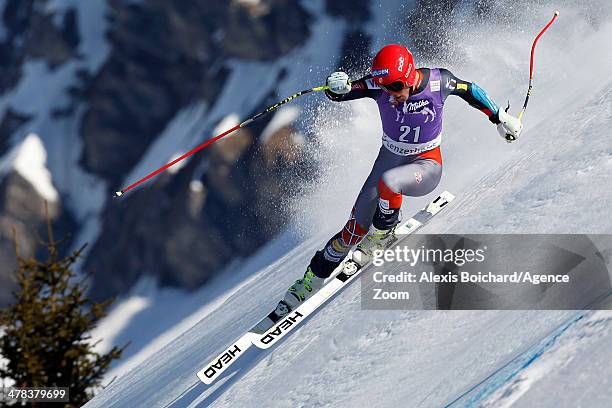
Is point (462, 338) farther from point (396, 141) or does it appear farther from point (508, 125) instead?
point (508, 125)

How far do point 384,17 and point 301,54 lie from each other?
7.76m

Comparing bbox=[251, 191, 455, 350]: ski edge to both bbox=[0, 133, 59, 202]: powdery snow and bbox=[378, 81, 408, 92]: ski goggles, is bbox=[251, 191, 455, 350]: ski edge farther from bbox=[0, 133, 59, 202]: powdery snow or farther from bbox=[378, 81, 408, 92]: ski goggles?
bbox=[0, 133, 59, 202]: powdery snow

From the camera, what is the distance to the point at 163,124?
195 ft

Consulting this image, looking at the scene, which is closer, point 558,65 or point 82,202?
point 558,65

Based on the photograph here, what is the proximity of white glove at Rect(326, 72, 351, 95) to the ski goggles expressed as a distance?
528mm

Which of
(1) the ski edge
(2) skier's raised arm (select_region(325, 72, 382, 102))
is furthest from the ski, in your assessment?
(2) skier's raised arm (select_region(325, 72, 382, 102))

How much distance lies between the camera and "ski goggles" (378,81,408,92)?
6.99m

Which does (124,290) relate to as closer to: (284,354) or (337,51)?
(337,51)

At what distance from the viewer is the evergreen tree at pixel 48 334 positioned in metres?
14.4

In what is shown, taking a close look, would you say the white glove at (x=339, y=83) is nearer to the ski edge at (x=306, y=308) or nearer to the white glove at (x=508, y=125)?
the white glove at (x=508, y=125)

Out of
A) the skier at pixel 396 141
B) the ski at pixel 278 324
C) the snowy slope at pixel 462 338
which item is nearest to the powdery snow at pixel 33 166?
the snowy slope at pixel 462 338

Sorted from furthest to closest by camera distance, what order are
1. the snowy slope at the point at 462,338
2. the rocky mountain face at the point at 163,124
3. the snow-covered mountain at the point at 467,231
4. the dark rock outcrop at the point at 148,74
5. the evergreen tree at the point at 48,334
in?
the dark rock outcrop at the point at 148,74 → the rocky mountain face at the point at 163,124 → the evergreen tree at the point at 48,334 → the snow-covered mountain at the point at 467,231 → the snowy slope at the point at 462,338

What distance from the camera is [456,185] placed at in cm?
1114

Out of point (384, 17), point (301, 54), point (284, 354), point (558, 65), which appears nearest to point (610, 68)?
point (558, 65)
